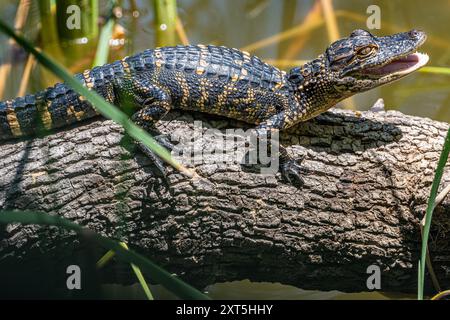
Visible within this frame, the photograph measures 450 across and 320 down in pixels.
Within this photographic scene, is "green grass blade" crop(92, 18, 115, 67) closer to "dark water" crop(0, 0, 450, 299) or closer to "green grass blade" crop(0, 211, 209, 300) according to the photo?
"dark water" crop(0, 0, 450, 299)

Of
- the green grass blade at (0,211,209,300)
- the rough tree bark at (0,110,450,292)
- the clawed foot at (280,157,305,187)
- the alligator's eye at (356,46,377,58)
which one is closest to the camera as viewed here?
the green grass blade at (0,211,209,300)

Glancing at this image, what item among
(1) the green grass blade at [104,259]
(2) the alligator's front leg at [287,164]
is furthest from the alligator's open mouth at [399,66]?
(1) the green grass blade at [104,259]

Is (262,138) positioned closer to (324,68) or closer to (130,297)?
(324,68)

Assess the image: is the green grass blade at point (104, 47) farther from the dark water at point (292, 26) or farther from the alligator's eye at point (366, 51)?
the alligator's eye at point (366, 51)

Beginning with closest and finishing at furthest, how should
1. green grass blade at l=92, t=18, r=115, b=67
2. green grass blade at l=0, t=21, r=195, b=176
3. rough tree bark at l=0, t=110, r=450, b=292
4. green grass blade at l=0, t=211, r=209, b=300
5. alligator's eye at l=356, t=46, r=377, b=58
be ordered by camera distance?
1. green grass blade at l=0, t=21, r=195, b=176
2. green grass blade at l=0, t=211, r=209, b=300
3. rough tree bark at l=0, t=110, r=450, b=292
4. alligator's eye at l=356, t=46, r=377, b=58
5. green grass blade at l=92, t=18, r=115, b=67

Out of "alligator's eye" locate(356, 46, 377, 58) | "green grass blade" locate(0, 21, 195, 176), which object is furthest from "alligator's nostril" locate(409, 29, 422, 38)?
"green grass blade" locate(0, 21, 195, 176)

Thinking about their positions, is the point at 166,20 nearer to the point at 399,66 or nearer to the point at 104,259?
the point at 399,66
